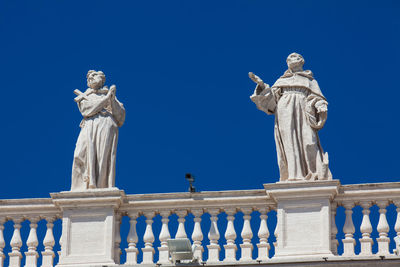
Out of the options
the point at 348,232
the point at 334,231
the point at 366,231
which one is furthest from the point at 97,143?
the point at 366,231

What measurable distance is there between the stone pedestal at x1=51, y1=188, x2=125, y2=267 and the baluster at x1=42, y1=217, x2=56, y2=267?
0.42 meters

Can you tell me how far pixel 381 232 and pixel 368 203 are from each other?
0.62 m

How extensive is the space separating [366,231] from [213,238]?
2750mm

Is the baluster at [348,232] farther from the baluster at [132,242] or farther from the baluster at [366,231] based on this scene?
the baluster at [132,242]

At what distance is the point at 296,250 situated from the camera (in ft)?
90.2

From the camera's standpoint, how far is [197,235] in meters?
28.3

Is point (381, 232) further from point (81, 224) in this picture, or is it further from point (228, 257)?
point (81, 224)

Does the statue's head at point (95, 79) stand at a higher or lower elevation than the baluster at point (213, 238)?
higher

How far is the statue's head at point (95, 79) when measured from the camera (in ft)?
97.7

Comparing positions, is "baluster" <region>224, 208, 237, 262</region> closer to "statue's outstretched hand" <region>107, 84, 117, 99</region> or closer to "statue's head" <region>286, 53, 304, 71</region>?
"statue's head" <region>286, 53, 304, 71</region>

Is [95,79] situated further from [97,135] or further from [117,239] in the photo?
[117,239]

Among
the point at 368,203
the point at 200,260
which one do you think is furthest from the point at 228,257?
the point at 368,203

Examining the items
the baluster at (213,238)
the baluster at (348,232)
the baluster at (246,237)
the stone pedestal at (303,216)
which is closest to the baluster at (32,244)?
the baluster at (213,238)

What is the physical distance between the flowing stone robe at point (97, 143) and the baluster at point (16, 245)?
1268 millimetres
